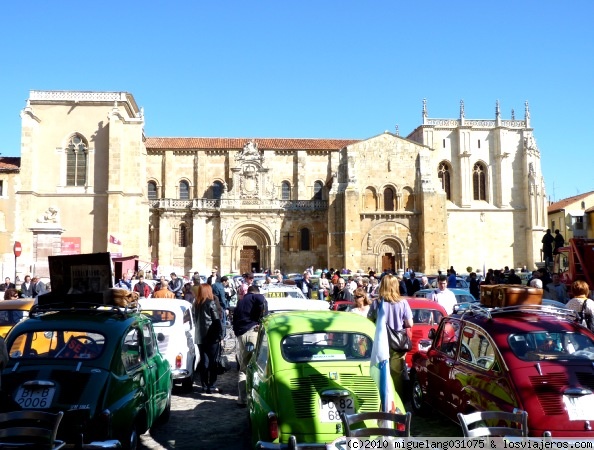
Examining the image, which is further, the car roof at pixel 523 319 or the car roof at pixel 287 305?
the car roof at pixel 287 305

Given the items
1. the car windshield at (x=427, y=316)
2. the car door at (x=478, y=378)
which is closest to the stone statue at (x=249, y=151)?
the car windshield at (x=427, y=316)

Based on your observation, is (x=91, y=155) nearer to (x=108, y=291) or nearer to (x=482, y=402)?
(x=108, y=291)

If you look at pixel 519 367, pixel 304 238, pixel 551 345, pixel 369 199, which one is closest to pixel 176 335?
pixel 519 367

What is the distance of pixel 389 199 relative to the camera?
4281 centimetres

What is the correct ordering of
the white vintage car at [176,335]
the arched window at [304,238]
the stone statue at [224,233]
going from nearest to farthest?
the white vintage car at [176,335] → the stone statue at [224,233] → the arched window at [304,238]

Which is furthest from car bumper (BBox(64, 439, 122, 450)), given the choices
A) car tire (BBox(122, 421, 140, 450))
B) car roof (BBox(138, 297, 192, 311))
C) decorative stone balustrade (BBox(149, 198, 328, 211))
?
decorative stone balustrade (BBox(149, 198, 328, 211))

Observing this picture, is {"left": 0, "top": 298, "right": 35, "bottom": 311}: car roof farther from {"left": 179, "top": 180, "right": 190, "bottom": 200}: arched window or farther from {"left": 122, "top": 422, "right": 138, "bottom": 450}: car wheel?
{"left": 179, "top": 180, "right": 190, "bottom": 200}: arched window

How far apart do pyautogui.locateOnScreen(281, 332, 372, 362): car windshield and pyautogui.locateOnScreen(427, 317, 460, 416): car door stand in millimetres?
1423

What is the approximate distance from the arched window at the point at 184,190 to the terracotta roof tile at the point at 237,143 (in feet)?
10.0

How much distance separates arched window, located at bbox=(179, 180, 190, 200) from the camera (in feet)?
152

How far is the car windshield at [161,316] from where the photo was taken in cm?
1020

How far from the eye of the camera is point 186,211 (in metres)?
42.6

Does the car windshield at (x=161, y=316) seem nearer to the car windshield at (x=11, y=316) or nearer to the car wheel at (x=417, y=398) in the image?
the car windshield at (x=11, y=316)

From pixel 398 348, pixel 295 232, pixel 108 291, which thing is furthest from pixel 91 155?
pixel 398 348
